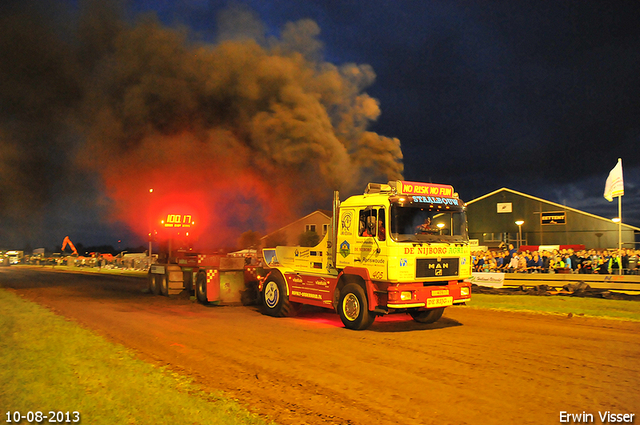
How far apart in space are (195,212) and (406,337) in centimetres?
1375

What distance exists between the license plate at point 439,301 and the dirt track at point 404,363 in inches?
24.1

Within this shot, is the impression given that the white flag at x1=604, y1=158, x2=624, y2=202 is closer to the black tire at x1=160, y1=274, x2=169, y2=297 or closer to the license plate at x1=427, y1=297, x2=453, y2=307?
the license plate at x1=427, y1=297, x2=453, y2=307

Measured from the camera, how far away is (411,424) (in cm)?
463

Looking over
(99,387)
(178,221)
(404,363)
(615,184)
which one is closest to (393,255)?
(404,363)

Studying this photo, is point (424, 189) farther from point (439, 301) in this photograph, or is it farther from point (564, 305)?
point (564, 305)

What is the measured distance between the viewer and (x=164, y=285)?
18156 millimetres

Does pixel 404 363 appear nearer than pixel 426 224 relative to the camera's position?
Yes

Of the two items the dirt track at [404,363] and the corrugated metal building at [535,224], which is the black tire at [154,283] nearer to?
the dirt track at [404,363]

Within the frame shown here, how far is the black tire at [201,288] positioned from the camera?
15244 millimetres

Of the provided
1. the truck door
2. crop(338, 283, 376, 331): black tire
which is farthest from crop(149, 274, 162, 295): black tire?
the truck door

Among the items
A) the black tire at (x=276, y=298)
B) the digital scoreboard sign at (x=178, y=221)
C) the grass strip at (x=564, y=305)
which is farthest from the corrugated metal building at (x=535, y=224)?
the black tire at (x=276, y=298)

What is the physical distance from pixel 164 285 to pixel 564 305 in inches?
570

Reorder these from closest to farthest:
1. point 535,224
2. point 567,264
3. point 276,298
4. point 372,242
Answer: point 372,242 < point 276,298 < point 567,264 < point 535,224

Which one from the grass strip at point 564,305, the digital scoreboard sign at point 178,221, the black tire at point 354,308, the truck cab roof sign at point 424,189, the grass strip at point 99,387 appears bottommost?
the grass strip at point 564,305
